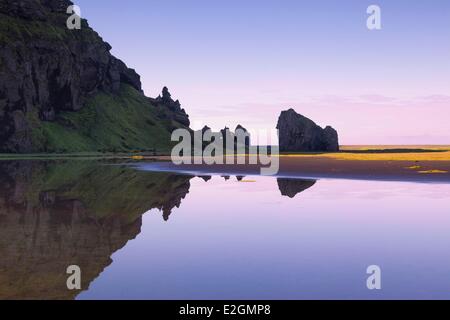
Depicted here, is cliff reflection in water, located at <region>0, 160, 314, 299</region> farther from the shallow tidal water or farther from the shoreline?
the shoreline

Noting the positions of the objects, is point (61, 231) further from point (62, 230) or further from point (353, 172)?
point (353, 172)

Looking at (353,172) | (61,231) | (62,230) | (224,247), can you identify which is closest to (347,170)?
(353,172)

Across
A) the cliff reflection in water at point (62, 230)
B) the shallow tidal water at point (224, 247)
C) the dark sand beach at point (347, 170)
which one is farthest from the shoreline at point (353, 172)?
the shallow tidal water at point (224, 247)

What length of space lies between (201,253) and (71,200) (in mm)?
17817

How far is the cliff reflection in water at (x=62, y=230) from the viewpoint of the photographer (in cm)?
1323

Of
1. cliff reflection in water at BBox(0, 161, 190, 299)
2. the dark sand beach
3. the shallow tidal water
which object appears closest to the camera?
the shallow tidal water

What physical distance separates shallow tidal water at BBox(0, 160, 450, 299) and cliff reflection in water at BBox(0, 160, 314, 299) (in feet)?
0.18

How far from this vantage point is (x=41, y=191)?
123 feet

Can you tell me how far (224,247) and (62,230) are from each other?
7.88m

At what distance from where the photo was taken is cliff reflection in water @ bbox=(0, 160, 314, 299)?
13.2 metres

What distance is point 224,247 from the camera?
58.2 feet

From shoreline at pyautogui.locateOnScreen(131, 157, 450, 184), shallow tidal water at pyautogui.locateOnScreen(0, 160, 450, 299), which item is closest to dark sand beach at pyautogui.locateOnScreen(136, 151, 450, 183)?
shoreline at pyautogui.locateOnScreen(131, 157, 450, 184)

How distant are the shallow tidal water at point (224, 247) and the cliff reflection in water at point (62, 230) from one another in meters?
0.05
